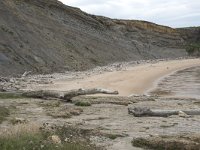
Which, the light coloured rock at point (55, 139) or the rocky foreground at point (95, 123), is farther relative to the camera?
the rocky foreground at point (95, 123)

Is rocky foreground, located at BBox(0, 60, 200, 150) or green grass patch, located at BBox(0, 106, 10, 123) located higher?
green grass patch, located at BBox(0, 106, 10, 123)

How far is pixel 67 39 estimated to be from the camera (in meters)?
52.2

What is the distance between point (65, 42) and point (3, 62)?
59.4ft

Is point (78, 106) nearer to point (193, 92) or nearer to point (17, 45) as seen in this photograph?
point (193, 92)

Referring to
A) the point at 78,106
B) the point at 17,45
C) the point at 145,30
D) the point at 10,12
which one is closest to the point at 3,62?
the point at 17,45

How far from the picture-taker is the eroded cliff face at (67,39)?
37.2 meters

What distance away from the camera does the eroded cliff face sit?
37.2 metres

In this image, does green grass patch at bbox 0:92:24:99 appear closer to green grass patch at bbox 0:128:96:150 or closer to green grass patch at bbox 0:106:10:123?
green grass patch at bbox 0:106:10:123

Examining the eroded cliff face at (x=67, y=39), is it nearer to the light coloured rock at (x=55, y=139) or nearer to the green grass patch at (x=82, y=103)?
the green grass patch at (x=82, y=103)

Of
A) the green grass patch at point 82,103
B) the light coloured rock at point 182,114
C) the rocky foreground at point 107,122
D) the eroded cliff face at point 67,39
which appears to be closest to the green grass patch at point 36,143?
the rocky foreground at point 107,122

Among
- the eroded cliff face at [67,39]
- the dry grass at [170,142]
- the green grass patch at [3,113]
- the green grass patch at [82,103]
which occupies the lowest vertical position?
the dry grass at [170,142]

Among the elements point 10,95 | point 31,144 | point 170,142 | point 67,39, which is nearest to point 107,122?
point 170,142

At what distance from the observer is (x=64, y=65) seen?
42562 millimetres

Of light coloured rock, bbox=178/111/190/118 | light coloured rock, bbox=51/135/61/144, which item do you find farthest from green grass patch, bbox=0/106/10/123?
light coloured rock, bbox=178/111/190/118
